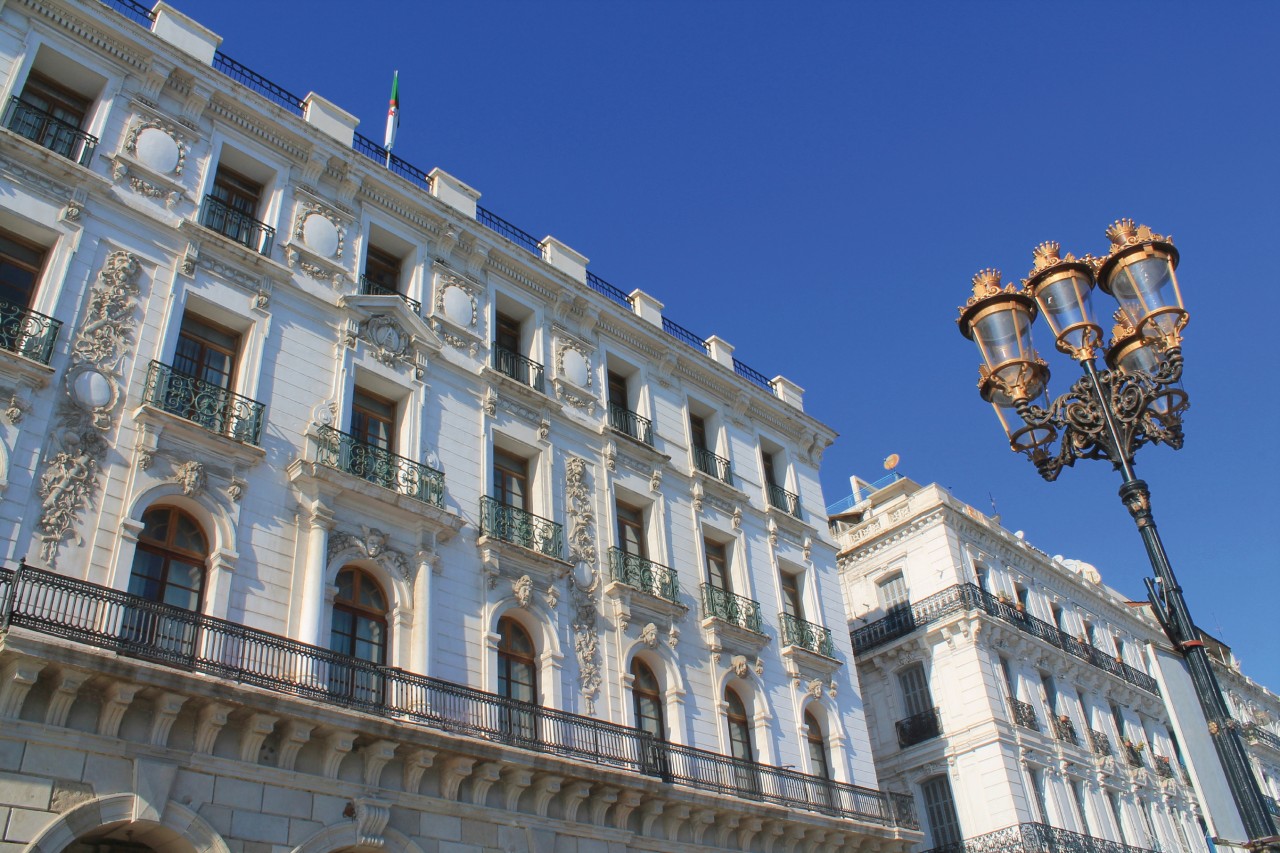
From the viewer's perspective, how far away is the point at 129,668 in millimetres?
11336

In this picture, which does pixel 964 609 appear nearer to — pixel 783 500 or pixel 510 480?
pixel 783 500

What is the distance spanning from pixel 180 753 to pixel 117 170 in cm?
874

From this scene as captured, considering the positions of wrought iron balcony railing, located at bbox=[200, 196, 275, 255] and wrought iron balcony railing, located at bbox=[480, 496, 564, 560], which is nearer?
wrought iron balcony railing, located at bbox=[200, 196, 275, 255]

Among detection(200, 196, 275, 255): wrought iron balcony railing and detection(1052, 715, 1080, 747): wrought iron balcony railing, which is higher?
detection(200, 196, 275, 255): wrought iron balcony railing

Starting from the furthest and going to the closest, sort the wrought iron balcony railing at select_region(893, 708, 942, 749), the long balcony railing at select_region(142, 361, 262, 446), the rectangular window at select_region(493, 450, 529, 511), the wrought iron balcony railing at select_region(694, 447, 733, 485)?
1. the wrought iron balcony railing at select_region(893, 708, 942, 749)
2. the wrought iron balcony railing at select_region(694, 447, 733, 485)
3. the rectangular window at select_region(493, 450, 529, 511)
4. the long balcony railing at select_region(142, 361, 262, 446)

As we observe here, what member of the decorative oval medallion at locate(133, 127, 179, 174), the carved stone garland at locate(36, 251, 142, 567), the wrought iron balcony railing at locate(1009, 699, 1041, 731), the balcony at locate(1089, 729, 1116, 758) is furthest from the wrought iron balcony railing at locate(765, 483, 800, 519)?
the carved stone garland at locate(36, 251, 142, 567)

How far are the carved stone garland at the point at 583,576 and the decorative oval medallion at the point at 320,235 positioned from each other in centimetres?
572

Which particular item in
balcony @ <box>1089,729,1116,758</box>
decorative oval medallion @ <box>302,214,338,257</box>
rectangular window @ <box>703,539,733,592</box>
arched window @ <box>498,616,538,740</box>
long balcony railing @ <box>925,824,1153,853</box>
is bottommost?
long balcony railing @ <box>925,824,1153,853</box>

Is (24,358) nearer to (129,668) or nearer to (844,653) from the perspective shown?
(129,668)

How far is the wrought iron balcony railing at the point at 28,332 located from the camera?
13.3 m

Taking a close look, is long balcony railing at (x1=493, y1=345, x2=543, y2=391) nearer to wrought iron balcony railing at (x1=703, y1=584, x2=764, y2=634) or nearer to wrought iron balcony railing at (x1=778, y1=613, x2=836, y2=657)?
Answer: wrought iron balcony railing at (x1=703, y1=584, x2=764, y2=634)

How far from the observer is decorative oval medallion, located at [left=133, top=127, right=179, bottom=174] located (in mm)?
16125

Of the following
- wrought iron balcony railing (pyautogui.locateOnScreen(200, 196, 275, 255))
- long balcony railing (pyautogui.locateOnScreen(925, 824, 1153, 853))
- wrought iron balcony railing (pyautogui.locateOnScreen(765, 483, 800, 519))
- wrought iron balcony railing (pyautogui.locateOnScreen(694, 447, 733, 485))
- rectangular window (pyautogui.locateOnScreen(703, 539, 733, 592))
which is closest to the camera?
wrought iron balcony railing (pyautogui.locateOnScreen(200, 196, 275, 255))

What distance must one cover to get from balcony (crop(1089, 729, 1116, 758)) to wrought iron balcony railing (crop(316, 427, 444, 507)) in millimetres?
20817
